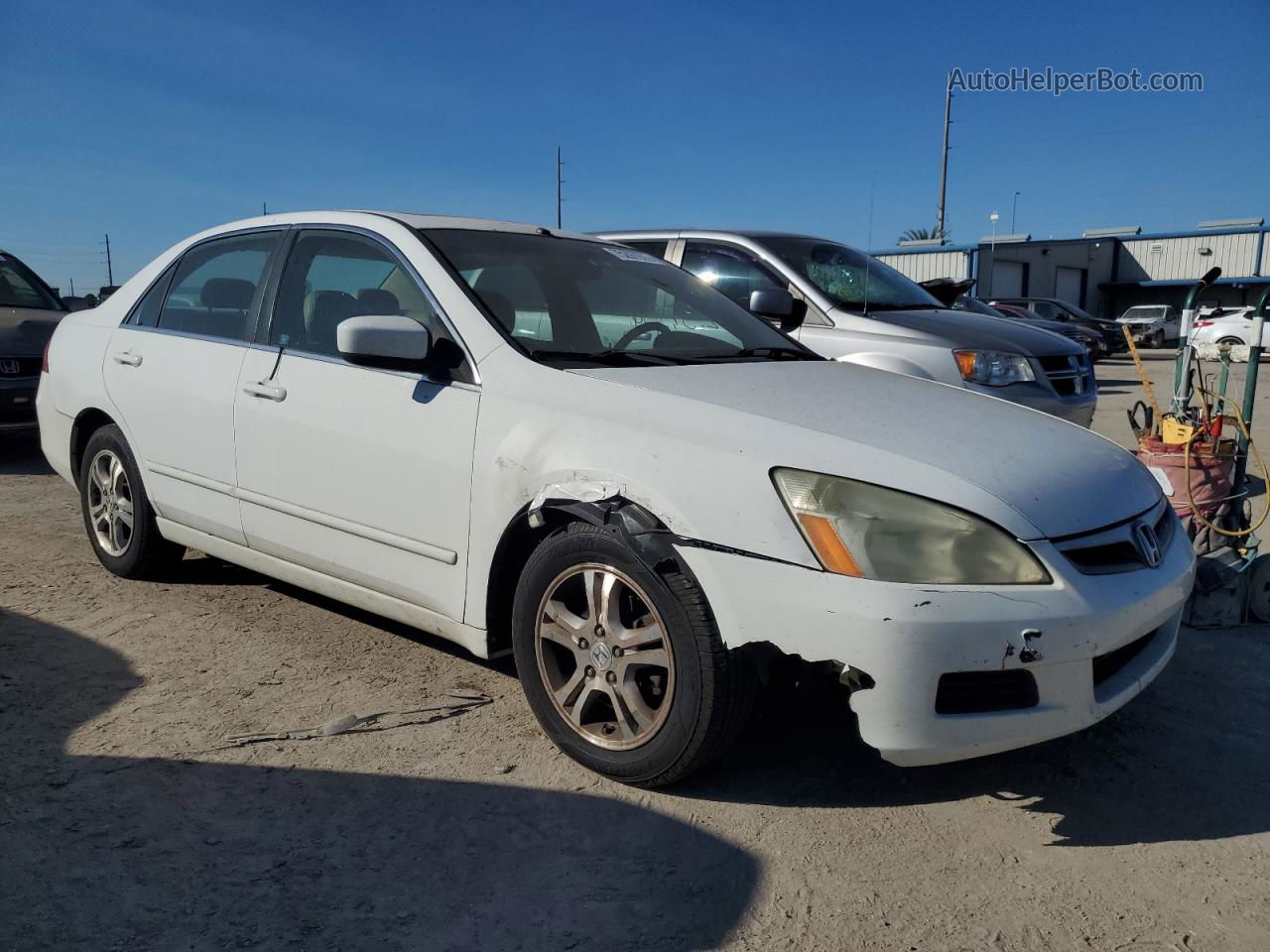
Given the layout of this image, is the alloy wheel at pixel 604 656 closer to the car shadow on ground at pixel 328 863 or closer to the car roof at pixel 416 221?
the car shadow on ground at pixel 328 863

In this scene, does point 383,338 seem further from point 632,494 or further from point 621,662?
point 621,662

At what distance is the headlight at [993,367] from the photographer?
240 inches

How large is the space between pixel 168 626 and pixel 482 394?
6.12ft

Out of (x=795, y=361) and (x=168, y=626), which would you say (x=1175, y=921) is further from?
(x=168, y=626)

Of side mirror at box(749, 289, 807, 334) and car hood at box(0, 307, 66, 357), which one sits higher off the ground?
side mirror at box(749, 289, 807, 334)

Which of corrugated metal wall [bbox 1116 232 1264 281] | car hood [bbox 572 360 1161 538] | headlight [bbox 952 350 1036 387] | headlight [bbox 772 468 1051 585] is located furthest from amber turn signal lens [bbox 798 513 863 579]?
corrugated metal wall [bbox 1116 232 1264 281]

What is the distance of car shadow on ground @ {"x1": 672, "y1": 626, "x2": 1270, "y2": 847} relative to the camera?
2721mm

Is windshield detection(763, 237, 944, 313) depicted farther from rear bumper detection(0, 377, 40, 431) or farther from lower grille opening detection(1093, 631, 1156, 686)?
rear bumper detection(0, 377, 40, 431)

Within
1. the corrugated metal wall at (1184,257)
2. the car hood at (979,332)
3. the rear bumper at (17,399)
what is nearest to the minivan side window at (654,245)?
the car hood at (979,332)

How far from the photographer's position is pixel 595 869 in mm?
2422

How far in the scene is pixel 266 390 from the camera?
3654mm

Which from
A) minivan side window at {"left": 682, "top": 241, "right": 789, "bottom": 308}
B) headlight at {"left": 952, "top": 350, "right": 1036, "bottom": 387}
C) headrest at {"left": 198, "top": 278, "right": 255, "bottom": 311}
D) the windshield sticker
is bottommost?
headlight at {"left": 952, "top": 350, "right": 1036, "bottom": 387}

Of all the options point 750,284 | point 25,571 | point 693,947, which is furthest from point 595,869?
point 750,284

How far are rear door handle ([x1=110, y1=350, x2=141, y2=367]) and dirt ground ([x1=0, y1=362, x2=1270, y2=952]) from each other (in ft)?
4.07
